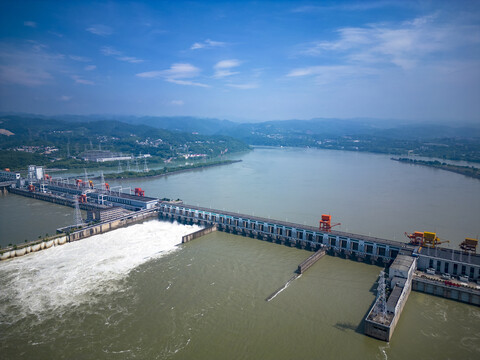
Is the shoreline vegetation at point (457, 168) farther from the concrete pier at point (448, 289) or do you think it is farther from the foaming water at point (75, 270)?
the foaming water at point (75, 270)

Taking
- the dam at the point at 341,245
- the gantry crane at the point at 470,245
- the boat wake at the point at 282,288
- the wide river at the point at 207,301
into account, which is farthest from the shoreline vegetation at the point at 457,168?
the boat wake at the point at 282,288

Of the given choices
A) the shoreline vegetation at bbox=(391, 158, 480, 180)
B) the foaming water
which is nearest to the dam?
the foaming water

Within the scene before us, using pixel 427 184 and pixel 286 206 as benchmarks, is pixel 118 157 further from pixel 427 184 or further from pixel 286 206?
pixel 427 184

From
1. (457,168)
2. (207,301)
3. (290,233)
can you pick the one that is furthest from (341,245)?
(457,168)

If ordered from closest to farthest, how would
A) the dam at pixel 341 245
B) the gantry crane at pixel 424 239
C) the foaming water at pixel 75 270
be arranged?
the dam at pixel 341 245 → the foaming water at pixel 75 270 → the gantry crane at pixel 424 239

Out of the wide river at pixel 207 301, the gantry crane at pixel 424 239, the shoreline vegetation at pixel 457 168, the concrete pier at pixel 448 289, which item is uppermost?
the shoreline vegetation at pixel 457 168

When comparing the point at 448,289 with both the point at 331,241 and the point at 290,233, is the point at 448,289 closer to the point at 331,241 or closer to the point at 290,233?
the point at 331,241
